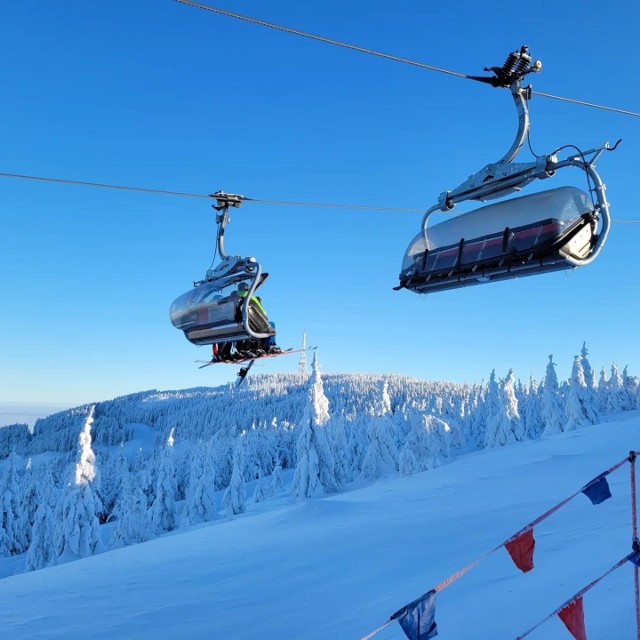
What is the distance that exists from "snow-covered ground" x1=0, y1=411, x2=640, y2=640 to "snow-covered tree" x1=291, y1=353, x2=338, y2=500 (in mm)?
19505

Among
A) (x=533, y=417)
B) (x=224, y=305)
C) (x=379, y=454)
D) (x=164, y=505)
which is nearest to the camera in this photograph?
(x=224, y=305)

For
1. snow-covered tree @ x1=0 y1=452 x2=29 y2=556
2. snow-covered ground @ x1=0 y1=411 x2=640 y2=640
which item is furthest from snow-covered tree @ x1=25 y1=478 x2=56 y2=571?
snow-covered ground @ x1=0 y1=411 x2=640 y2=640

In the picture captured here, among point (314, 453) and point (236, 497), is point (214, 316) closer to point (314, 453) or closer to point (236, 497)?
point (314, 453)

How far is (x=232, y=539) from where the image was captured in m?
18.7

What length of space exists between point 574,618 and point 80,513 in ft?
126

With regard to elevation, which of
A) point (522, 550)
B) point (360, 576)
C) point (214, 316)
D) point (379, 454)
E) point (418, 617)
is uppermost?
point (214, 316)

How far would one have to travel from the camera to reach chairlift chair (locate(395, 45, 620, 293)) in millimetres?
7086

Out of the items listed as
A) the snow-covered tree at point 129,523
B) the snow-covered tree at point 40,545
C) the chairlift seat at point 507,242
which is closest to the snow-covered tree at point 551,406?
the snow-covered tree at point 129,523

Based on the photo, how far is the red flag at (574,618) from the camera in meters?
4.84

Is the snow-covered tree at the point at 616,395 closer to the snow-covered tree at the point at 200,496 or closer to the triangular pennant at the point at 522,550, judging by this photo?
the snow-covered tree at the point at 200,496

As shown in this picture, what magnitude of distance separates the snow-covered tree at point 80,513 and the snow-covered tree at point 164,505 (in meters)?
9.97

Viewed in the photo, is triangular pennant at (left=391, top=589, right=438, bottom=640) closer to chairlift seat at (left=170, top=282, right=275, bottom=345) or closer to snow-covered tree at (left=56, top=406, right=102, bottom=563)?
chairlift seat at (left=170, top=282, right=275, bottom=345)

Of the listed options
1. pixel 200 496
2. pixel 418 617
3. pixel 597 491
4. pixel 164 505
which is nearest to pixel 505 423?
pixel 200 496

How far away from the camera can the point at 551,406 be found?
2308 inches
